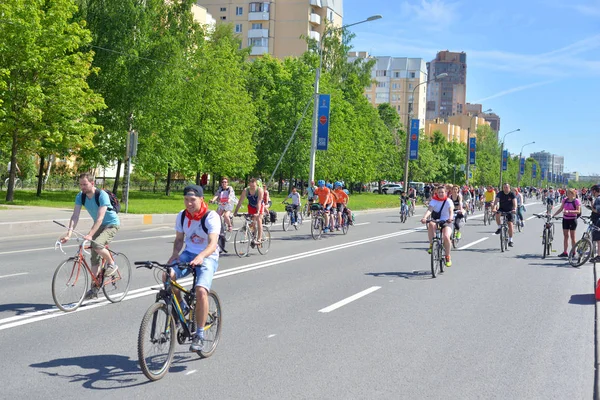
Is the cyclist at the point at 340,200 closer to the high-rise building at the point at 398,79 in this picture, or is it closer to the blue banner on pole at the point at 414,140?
the blue banner on pole at the point at 414,140

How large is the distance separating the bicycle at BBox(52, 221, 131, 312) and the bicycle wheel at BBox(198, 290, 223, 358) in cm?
243

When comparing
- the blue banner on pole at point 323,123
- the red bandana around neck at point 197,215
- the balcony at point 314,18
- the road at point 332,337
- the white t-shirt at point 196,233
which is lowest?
the road at point 332,337

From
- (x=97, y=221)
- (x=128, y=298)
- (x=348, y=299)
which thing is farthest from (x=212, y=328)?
(x=348, y=299)

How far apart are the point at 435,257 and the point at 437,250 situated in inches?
8.6

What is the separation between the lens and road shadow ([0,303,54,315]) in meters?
7.90

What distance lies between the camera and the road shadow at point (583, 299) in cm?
975

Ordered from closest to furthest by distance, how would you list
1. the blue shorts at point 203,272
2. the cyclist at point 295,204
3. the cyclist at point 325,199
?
the blue shorts at point 203,272, the cyclist at point 325,199, the cyclist at point 295,204

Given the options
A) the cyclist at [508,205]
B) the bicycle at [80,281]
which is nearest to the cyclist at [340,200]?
the cyclist at [508,205]

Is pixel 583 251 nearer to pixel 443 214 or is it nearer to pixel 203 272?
pixel 443 214

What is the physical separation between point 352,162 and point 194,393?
5417cm

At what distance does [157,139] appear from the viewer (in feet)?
122

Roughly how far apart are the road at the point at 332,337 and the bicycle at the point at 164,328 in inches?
6.2

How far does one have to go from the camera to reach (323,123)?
116 feet

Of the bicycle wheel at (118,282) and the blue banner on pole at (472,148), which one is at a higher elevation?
the blue banner on pole at (472,148)
